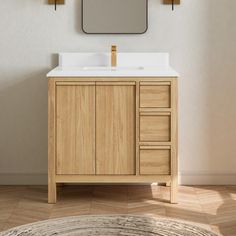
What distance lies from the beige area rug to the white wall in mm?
1073

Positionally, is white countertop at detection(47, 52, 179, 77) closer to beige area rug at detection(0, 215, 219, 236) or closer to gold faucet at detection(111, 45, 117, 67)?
gold faucet at detection(111, 45, 117, 67)

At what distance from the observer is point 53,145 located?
441cm

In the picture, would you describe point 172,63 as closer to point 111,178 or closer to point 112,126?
point 112,126

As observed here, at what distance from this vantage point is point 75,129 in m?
4.41

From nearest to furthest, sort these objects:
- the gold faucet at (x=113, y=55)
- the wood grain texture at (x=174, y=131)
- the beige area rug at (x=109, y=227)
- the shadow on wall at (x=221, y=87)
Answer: the beige area rug at (x=109, y=227)
the wood grain texture at (x=174, y=131)
the gold faucet at (x=113, y=55)
the shadow on wall at (x=221, y=87)

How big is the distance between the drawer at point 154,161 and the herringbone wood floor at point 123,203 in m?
0.22

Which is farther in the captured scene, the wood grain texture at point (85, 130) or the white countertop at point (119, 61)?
the white countertop at point (119, 61)

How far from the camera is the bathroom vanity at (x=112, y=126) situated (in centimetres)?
438

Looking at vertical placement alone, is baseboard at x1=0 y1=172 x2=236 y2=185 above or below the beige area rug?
above

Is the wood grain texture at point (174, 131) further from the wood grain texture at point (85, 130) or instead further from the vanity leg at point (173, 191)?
the wood grain texture at point (85, 130)

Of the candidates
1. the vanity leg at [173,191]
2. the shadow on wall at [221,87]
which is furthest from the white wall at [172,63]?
the vanity leg at [173,191]

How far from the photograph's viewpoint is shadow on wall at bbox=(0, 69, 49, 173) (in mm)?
4965

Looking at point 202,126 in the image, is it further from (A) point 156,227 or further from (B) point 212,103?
(A) point 156,227

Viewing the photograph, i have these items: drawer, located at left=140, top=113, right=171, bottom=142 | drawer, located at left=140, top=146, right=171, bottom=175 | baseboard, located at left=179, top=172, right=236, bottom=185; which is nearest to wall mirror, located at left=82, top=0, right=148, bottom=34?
drawer, located at left=140, top=113, right=171, bottom=142
